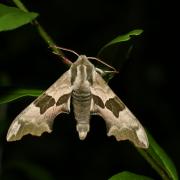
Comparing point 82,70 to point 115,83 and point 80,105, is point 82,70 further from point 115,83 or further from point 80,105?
A: point 115,83

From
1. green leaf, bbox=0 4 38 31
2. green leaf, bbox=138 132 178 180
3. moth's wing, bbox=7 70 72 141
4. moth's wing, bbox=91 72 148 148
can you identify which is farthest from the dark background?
green leaf, bbox=0 4 38 31

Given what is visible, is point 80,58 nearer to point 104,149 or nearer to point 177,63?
point 104,149

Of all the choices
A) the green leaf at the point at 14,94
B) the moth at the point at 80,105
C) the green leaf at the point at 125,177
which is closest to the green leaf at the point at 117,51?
the moth at the point at 80,105

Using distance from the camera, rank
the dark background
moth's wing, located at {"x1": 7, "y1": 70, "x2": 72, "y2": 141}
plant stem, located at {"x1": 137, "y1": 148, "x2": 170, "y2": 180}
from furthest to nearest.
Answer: the dark background → moth's wing, located at {"x1": 7, "y1": 70, "x2": 72, "y2": 141} → plant stem, located at {"x1": 137, "y1": 148, "x2": 170, "y2": 180}

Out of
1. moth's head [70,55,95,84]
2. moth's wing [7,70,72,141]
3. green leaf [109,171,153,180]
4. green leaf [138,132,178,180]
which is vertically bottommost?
green leaf [138,132,178,180]

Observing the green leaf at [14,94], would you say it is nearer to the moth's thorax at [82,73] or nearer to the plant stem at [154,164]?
the moth's thorax at [82,73]

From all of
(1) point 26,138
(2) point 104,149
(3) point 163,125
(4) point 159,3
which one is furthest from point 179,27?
(1) point 26,138

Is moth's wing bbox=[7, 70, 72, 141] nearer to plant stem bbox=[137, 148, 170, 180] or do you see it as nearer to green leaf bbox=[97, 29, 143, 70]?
green leaf bbox=[97, 29, 143, 70]
